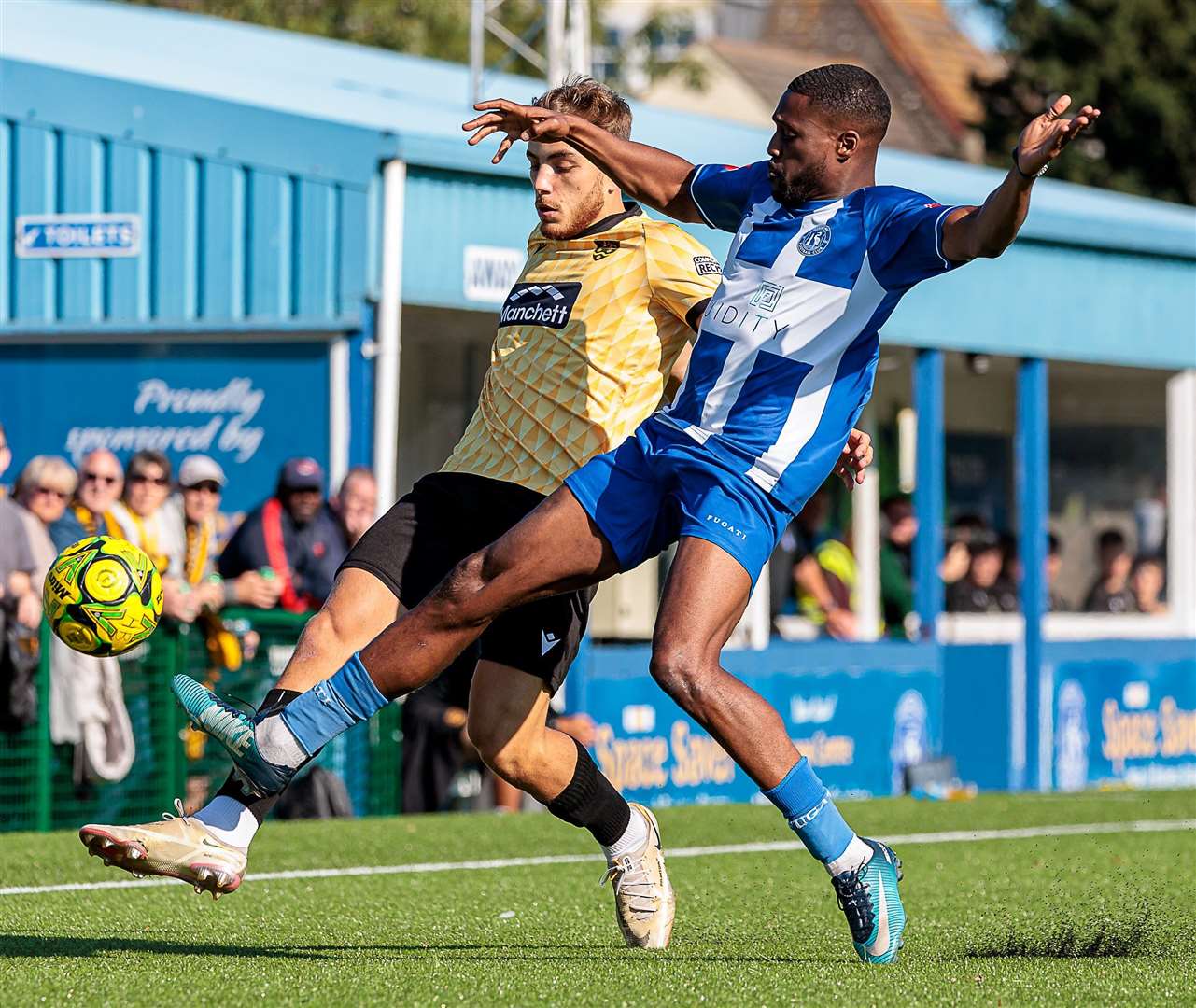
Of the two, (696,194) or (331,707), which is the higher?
(696,194)

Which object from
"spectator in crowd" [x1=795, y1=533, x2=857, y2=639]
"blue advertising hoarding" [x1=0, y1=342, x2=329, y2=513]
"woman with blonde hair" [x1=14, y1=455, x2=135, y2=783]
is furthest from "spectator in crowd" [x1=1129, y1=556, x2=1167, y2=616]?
"woman with blonde hair" [x1=14, y1=455, x2=135, y2=783]

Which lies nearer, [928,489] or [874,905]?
[874,905]

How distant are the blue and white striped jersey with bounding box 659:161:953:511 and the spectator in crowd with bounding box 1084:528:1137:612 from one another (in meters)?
14.5

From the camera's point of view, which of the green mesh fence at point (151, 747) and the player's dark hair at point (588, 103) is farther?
the green mesh fence at point (151, 747)

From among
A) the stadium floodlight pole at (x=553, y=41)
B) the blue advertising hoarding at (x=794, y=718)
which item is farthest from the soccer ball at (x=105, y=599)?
the stadium floodlight pole at (x=553, y=41)

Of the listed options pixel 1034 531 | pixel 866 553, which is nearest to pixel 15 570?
pixel 1034 531

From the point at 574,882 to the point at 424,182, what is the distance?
6.20 meters

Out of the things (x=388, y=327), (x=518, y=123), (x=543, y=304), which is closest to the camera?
(x=518, y=123)

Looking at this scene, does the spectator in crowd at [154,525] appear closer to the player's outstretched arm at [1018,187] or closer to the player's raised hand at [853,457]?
the player's raised hand at [853,457]

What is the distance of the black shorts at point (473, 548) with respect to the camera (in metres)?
6.15

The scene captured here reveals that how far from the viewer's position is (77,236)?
46.9 feet

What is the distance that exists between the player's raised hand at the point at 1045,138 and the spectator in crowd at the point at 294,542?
7.05 metres

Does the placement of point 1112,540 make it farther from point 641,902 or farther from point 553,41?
point 641,902

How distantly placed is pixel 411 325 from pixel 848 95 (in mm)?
9723
